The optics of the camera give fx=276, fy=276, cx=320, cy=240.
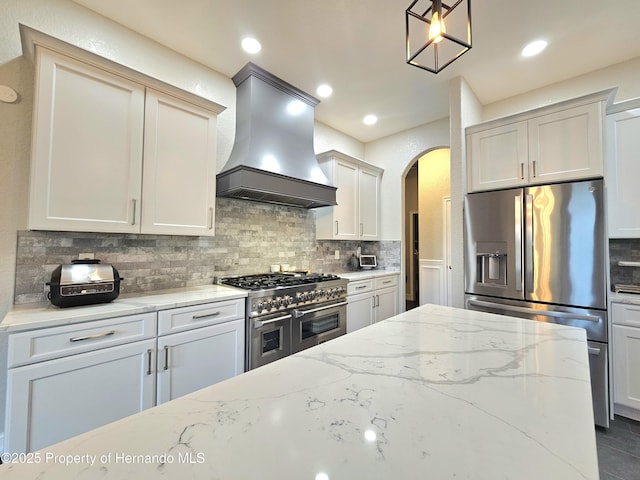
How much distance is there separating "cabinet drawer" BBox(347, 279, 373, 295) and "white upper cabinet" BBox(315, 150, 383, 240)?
0.62 meters

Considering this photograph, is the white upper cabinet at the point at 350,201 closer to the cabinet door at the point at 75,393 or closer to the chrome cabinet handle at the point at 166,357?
the chrome cabinet handle at the point at 166,357

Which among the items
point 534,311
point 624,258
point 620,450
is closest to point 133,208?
point 534,311

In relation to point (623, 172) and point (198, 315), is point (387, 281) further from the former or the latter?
point (198, 315)

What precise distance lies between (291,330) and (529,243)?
2137 millimetres

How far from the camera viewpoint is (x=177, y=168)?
82.6 inches

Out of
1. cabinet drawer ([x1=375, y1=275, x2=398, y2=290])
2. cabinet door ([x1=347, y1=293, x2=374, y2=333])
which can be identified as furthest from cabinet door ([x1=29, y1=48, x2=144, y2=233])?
cabinet drawer ([x1=375, y1=275, x2=398, y2=290])

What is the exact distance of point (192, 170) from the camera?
7.14 ft

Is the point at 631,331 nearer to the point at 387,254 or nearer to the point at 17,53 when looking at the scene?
the point at 387,254

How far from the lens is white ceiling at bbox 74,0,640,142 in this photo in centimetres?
194

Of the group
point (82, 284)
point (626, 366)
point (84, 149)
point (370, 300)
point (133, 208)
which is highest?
point (84, 149)

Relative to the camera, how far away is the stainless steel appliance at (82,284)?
156cm

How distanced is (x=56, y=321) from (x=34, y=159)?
92cm

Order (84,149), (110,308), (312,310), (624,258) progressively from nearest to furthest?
1. (110,308)
2. (84,149)
3. (624,258)
4. (312,310)

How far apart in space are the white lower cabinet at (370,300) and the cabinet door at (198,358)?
1.40 meters
